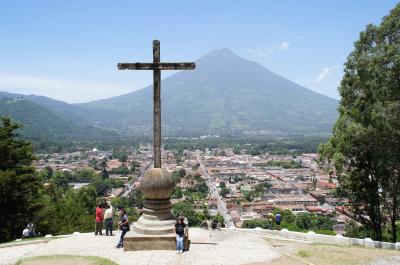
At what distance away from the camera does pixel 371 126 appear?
1315cm

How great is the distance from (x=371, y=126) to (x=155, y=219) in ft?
24.9

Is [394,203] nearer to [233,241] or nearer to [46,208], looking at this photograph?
[233,241]

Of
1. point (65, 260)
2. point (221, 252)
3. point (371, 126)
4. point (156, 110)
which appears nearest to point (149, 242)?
point (221, 252)

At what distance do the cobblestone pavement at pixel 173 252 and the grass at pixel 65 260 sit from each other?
271 mm

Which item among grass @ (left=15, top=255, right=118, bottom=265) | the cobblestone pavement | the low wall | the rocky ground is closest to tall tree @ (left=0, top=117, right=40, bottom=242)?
the rocky ground

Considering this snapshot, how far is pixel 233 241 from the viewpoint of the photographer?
10797 millimetres

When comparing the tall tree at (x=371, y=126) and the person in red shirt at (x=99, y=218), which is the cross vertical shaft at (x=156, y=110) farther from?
the tall tree at (x=371, y=126)

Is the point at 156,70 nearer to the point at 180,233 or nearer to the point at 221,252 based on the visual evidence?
the point at 180,233

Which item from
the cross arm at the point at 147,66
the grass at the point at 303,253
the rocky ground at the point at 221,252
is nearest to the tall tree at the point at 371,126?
the rocky ground at the point at 221,252

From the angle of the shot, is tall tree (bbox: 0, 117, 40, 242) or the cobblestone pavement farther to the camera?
tall tree (bbox: 0, 117, 40, 242)

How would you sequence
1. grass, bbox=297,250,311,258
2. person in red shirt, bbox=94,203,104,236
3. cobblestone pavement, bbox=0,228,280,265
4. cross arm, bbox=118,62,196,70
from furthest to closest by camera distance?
person in red shirt, bbox=94,203,104,236
cross arm, bbox=118,62,196,70
grass, bbox=297,250,311,258
cobblestone pavement, bbox=0,228,280,265

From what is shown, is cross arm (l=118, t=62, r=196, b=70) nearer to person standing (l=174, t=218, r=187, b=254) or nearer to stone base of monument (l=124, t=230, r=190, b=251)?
person standing (l=174, t=218, r=187, b=254)

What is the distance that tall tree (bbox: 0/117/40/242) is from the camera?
→ 1675 cm

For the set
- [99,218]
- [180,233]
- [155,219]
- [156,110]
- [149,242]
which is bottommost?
[149,242]
